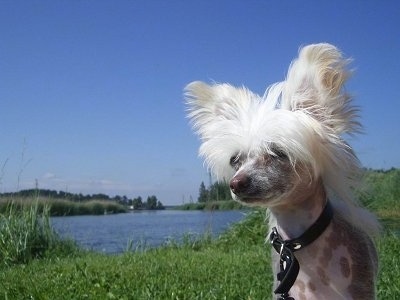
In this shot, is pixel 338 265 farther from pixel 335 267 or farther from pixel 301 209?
pixel 301 209

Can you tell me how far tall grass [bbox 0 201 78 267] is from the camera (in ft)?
28.8

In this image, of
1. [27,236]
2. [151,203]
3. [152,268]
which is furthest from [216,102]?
[151,203]

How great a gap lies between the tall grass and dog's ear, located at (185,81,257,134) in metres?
6.01

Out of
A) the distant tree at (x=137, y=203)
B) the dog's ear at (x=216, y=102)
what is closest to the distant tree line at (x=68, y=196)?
the distant tree at (x=137, y=203)

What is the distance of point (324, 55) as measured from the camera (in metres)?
2.86

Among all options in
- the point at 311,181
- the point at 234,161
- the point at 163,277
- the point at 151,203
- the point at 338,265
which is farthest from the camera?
the point at 151,203

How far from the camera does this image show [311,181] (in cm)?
288

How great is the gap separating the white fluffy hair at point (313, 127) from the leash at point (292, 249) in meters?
0.14

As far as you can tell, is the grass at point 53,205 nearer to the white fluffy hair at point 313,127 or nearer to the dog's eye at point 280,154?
the white fluffy hair at point 313,127

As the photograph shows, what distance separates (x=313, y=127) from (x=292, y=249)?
637 millimetres

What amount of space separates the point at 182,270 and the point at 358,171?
362cm

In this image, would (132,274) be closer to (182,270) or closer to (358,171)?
(182,270)

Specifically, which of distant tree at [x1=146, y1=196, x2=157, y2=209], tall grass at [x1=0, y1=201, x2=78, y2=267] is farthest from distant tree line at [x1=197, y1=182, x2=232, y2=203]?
distant tree at [x1=146, y1=196, x2=157, y2=209]

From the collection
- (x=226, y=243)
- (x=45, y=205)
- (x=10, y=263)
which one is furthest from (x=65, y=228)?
(x=226, y=243)
